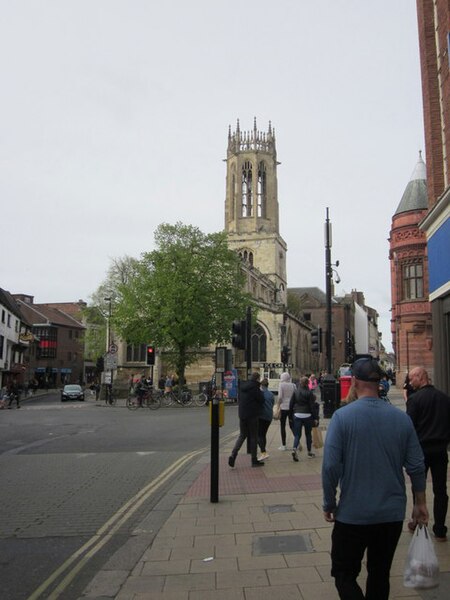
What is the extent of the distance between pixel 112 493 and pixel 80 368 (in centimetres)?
7467

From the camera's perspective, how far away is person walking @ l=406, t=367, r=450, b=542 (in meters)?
5.56

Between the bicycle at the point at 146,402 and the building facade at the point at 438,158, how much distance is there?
20837mm

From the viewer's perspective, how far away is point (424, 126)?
13.3 meters

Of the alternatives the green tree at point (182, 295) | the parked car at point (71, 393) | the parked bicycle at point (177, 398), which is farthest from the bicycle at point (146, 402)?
the parked car at point (71, 393)

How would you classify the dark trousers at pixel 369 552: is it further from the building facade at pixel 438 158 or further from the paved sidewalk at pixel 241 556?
the building facade at pixel 438 158

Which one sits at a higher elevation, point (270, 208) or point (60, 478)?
point (270, 208)

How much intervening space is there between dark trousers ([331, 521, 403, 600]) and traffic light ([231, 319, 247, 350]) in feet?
28.9

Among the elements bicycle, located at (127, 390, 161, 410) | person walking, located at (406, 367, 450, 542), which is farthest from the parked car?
person walking, located at (406, 367, 450, 542)

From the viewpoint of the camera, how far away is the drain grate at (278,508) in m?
6.99

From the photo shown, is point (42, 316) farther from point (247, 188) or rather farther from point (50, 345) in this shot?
point (247, 188)

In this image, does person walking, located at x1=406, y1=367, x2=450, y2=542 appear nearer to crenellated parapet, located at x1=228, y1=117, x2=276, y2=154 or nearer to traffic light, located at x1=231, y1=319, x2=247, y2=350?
traffic light, located at x1=231, y1=319, x2=247, y2=350

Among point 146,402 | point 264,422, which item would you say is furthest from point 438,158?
point 146,402

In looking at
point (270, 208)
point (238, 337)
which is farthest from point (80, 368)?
point (238, 337)

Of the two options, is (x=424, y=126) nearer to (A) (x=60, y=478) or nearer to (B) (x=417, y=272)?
(A) (x=60, y=478)
